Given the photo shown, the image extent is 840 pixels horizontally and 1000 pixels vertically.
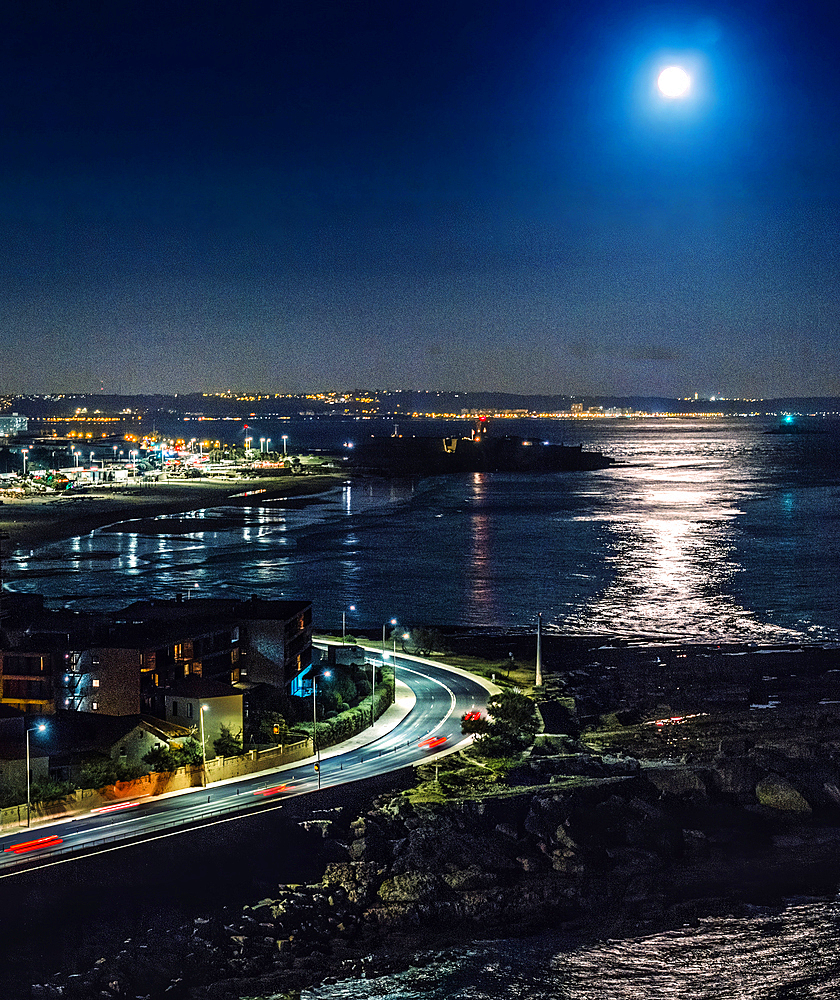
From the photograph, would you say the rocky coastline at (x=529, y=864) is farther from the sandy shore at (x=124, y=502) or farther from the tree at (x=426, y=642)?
the sandy shore at (x=124, y=502)

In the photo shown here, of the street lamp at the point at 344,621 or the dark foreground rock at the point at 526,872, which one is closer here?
the dark foreground rock at the point at 526,872

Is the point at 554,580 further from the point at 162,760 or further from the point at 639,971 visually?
the point at 639,971

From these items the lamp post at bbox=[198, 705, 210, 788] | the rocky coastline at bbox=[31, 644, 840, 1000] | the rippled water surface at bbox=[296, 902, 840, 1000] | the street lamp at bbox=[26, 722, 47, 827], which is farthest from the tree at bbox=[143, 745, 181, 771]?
the rippled water surface at bbox=[296, 902, 840, 1000]

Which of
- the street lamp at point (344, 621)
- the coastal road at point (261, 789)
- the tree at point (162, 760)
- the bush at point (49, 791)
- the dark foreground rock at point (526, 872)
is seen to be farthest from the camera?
the street lamp at point (344, 621)

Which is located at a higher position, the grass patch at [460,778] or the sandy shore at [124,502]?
the grass patch at [460,778]

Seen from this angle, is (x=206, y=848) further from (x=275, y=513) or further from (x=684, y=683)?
(x=275, y=513)

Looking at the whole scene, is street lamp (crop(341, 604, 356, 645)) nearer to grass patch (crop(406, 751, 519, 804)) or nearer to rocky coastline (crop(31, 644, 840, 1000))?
grass patch (crop(406, 751, 519, 804))

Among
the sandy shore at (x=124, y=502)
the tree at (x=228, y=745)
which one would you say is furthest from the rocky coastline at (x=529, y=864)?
the sandy shore at (x=124, y=502)
